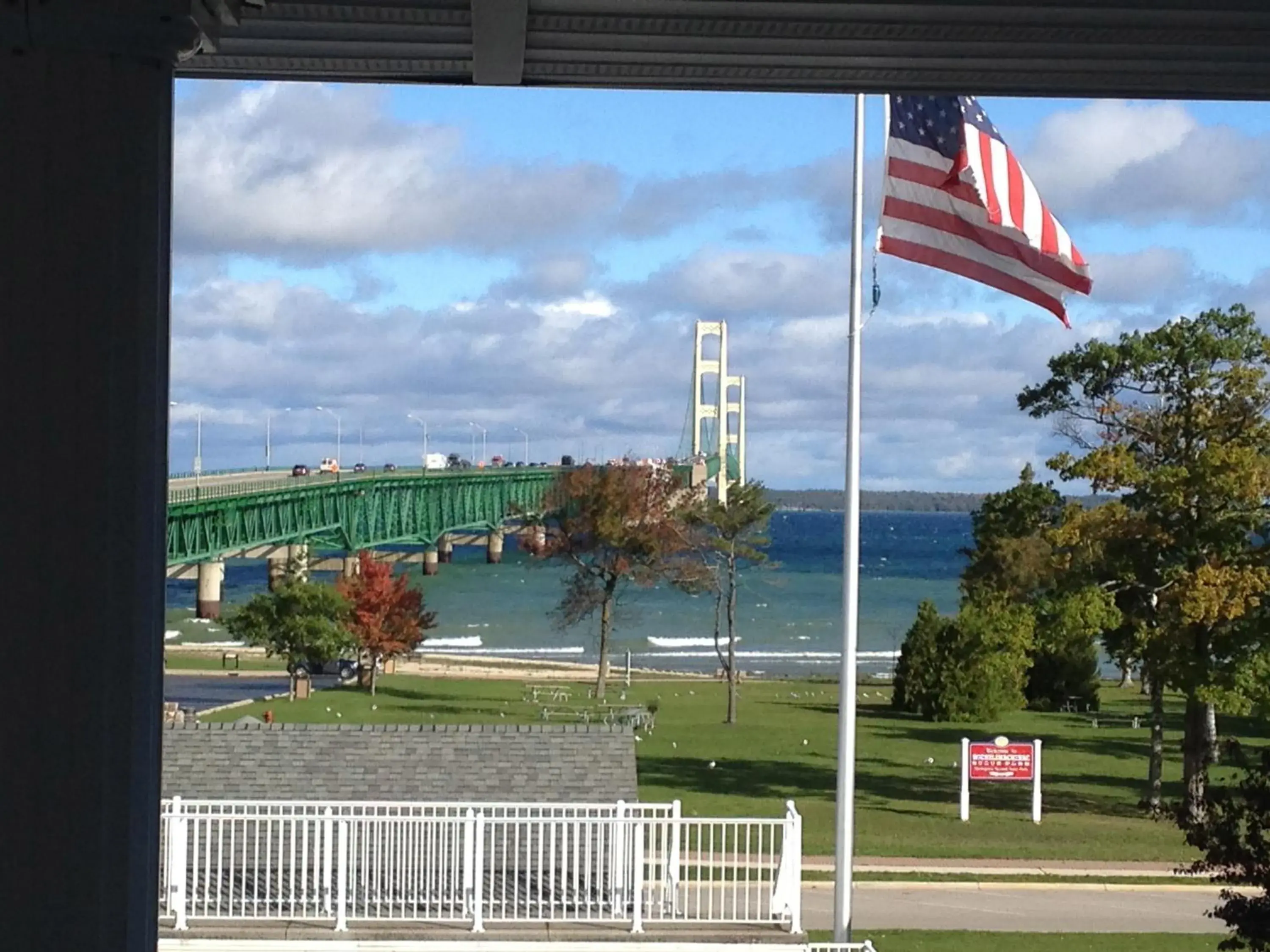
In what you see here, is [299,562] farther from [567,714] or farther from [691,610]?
[691,610]

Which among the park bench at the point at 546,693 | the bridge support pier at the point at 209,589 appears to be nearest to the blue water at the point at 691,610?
the bridge support pier at the point at 209,589

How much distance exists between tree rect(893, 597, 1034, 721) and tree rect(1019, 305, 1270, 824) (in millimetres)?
8460

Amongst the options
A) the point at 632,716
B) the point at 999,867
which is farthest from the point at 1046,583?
the point at 999,867

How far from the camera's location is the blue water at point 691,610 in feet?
234

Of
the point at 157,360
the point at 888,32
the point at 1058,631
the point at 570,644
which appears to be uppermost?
the point at 888,32

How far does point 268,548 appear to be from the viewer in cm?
8875

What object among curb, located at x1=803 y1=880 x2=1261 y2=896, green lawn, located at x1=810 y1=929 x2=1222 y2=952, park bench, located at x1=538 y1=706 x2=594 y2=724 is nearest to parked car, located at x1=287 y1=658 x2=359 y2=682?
park bench, located at x1=538 y1=706 x2=594 y2=724

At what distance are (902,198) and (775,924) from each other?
5.83 meters

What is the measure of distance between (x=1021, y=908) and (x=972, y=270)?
797 centimetres

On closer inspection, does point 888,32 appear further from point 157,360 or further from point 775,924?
point 775,924

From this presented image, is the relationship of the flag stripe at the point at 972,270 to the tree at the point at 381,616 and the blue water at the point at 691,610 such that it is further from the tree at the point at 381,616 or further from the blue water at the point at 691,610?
the blue water at the point at 691,610

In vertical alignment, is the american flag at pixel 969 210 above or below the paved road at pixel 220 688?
above

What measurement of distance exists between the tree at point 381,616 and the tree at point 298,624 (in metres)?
0.49

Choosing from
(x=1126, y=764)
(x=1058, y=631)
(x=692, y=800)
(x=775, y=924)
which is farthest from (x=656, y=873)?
(x=1126, y=764)
